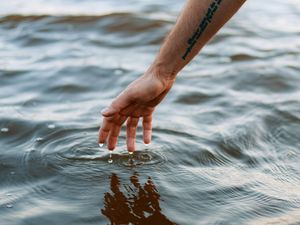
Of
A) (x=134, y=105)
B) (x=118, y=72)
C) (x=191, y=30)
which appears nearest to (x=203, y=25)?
(x=191, y=30)

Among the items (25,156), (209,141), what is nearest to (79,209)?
(25,156)

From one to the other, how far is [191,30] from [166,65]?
25 centimetres

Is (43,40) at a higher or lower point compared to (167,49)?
lower

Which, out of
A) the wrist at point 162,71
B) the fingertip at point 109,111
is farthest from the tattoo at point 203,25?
the fingertip at point 109,111

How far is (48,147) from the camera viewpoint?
14.2 ft

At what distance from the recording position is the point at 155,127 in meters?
4.71

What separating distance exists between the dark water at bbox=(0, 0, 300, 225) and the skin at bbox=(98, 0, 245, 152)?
1.56 feet

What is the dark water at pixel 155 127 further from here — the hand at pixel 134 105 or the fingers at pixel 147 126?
the hand at pixel 134 105

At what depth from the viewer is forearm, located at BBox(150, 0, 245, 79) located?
302 centimetres

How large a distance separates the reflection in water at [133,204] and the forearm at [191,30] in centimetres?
83

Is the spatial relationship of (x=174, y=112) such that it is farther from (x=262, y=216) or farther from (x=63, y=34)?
(x=63, y=34)

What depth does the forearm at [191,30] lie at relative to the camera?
3.02 meters

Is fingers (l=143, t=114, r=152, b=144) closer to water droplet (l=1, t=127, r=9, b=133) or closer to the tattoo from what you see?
the tattoo

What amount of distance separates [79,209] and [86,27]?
435 centimetres
